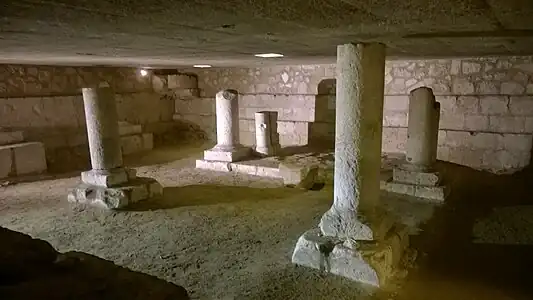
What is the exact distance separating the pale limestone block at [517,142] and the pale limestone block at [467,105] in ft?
2.24

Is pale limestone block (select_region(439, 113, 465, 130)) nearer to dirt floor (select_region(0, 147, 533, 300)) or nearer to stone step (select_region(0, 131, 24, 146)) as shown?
dirt floor (select_region(0, 147, 533, 300))

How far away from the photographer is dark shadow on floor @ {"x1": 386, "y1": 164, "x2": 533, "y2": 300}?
3395 millimetres

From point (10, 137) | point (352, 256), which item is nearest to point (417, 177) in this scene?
point (352, 256)

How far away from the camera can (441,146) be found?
25.2 feet

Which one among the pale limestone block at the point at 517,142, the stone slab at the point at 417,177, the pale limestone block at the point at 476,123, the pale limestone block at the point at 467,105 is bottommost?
the stone slab at the point at 417,177

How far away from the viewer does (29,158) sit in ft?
23.8

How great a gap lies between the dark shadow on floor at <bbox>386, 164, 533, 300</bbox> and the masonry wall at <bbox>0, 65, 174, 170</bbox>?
699cm

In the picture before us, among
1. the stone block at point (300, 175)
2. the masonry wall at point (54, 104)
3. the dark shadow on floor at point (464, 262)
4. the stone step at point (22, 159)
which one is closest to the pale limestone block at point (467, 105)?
the dark shadow on floor at point (464, 262)

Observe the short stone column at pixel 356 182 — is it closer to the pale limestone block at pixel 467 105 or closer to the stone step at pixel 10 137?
the pale limestone block at pixel 467 105

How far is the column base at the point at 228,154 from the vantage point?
7.62 m

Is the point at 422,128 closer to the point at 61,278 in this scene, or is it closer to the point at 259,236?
the point at 259,236

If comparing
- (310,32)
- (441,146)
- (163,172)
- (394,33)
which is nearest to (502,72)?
(441,146)

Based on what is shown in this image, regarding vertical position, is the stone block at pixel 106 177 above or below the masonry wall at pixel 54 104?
below

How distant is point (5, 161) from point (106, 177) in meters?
2.72
